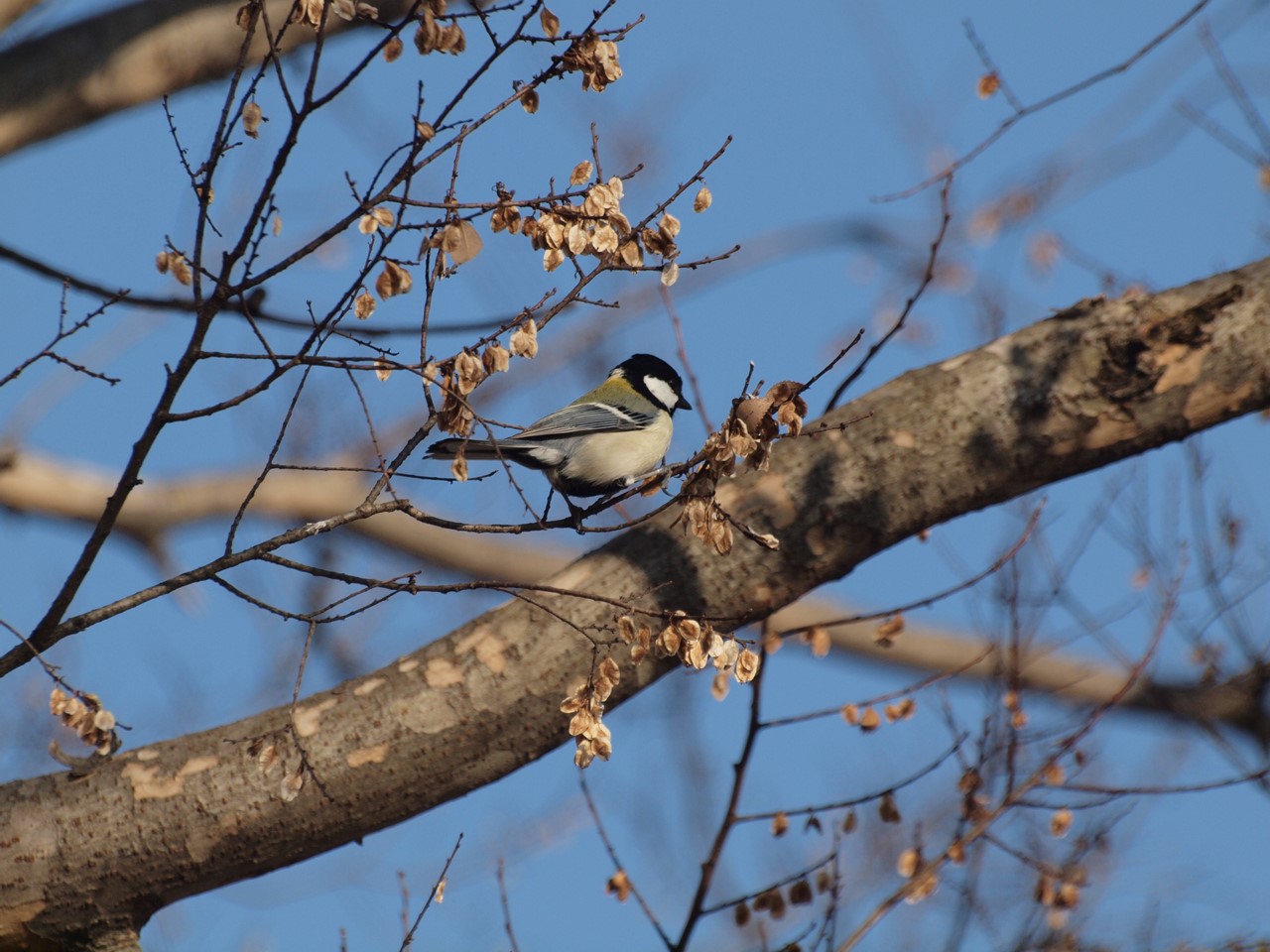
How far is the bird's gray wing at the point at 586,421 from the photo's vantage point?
3.91 metres

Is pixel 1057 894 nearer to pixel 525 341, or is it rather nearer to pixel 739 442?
pixel 739 442

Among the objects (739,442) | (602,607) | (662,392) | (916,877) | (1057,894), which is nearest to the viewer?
(739,442)

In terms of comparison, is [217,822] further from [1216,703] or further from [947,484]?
[1216,703]

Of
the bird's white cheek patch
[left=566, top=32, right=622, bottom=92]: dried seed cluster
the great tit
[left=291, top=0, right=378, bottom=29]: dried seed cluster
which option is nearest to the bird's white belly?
the great tit

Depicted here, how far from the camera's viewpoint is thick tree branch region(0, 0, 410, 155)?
15.5 feet

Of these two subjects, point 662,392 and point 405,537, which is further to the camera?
point 405,537

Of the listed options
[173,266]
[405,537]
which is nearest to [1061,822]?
[173,266]

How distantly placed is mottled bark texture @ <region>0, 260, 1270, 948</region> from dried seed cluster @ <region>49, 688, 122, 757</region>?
42 centimetres

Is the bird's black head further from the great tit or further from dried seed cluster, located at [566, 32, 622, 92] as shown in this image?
dried seed cluster, located at [566, 32, 622, 92]

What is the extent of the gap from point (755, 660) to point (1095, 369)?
1.72 m

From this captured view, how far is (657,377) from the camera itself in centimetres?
512

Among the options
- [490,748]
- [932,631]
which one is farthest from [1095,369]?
[932,631]

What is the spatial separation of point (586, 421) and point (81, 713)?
6.01 feet

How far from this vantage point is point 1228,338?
371 centimetres
